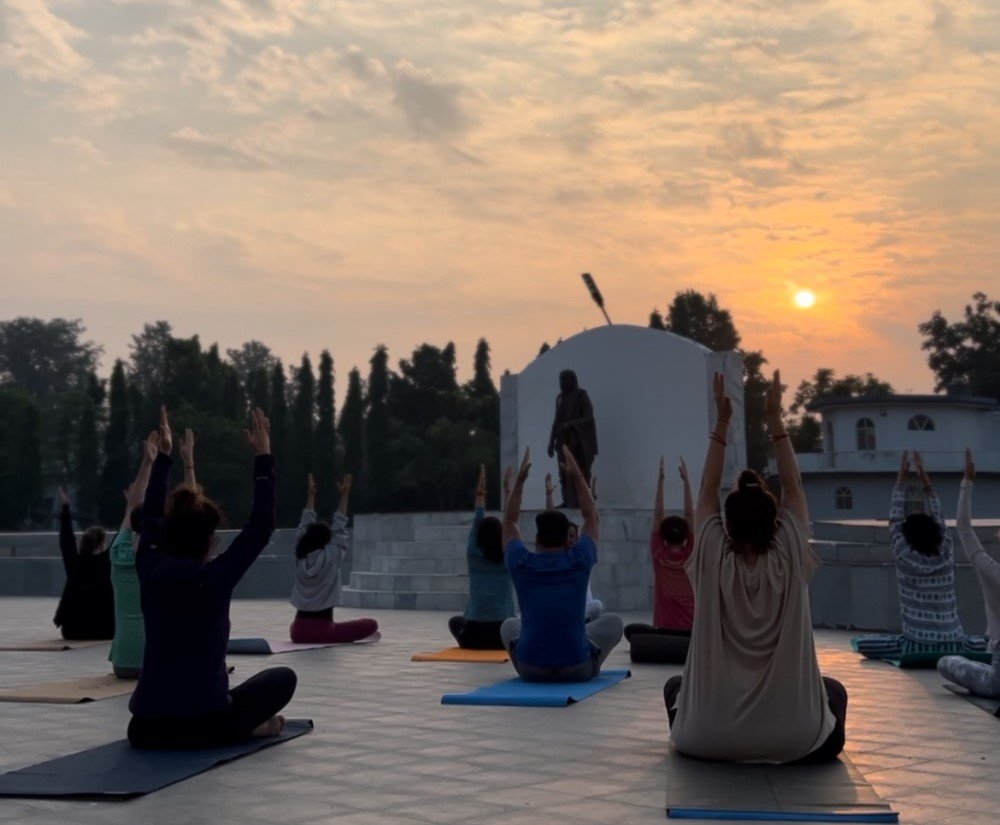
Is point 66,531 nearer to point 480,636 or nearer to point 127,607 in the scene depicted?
point 127,607

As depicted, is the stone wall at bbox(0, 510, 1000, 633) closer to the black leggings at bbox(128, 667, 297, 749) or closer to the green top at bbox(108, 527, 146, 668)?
the green top at bbox(108, 527, 146, 668)

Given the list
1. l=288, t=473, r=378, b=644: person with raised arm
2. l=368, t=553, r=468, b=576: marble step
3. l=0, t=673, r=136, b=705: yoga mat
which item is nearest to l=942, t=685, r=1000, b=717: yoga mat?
l=0, t=673, r=136, b=705: yoga mat

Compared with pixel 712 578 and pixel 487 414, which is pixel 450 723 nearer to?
pixel 712 578

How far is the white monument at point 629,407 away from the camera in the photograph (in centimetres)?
2488

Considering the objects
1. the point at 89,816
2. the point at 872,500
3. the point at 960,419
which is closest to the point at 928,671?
the point at 89,816

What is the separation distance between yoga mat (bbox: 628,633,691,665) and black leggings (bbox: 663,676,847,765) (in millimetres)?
4080

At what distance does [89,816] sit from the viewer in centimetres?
498

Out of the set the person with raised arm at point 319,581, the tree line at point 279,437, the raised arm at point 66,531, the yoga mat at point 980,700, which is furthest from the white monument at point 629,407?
the tree line at point 279,437

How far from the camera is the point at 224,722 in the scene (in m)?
6.34

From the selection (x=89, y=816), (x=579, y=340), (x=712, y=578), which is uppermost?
(x=579, y=340)

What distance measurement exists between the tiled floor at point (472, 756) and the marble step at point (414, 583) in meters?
8.86

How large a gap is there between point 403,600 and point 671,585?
922 cm

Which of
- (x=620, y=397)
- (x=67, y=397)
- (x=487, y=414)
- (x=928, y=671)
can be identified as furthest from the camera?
(x=67, y=397)

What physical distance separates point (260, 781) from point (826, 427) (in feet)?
171
